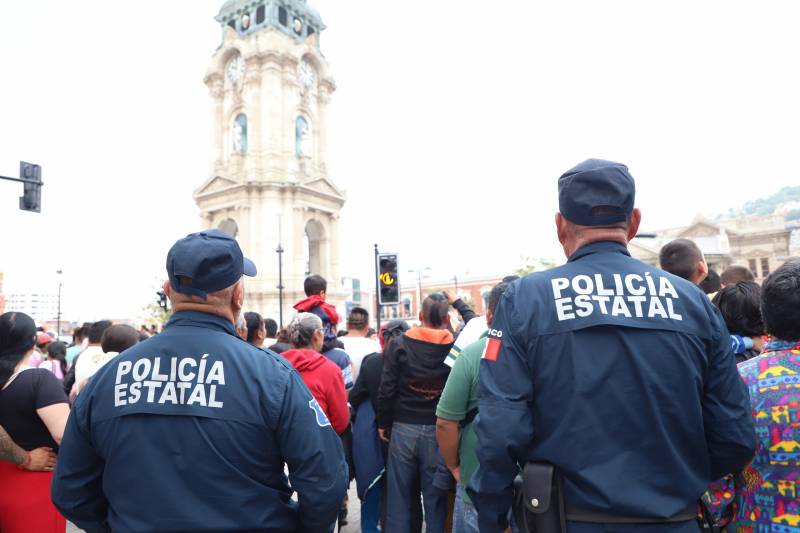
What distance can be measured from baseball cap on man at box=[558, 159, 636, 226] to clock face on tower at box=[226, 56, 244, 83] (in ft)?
140

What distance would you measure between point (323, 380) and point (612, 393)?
9.92 feet

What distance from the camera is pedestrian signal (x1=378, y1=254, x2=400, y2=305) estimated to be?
13.0m

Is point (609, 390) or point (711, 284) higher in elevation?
point (711, 284)

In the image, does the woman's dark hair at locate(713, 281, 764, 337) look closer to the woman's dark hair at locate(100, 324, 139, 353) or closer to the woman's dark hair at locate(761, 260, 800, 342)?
the woman's dark hair at locate(761, 260, 800, 342)

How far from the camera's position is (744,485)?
2543 millimetres

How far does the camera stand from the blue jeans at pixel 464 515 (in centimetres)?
398

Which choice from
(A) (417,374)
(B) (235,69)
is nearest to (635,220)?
(A) (417,374)

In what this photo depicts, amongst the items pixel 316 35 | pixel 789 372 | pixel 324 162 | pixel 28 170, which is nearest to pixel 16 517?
pixel 789 372

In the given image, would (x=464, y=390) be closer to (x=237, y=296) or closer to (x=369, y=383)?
(x=237, y=296)

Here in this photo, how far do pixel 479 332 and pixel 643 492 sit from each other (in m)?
2.43

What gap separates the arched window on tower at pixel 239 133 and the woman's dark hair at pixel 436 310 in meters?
38.1

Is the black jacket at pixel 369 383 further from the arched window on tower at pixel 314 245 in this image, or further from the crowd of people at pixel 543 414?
the arched window on tower at pixel 314 245

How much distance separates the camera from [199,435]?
2.21m

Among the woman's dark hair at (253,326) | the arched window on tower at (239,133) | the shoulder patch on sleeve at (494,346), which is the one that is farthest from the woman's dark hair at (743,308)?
the arched window on tower at (239,133)
